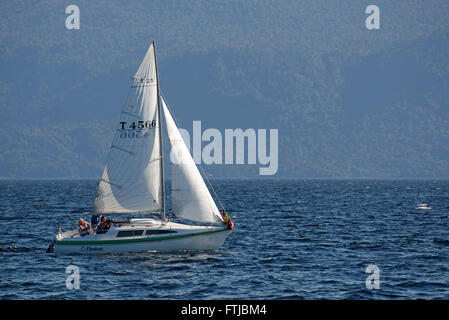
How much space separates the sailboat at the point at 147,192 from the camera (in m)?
38.6

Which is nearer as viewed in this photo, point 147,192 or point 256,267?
point 256,267

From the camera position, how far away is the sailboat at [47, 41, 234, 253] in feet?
127

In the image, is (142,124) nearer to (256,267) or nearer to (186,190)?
(186,190)

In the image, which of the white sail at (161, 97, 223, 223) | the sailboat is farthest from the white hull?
the white sail at (161, 97, 223, 223)

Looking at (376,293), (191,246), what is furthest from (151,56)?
(376,293)

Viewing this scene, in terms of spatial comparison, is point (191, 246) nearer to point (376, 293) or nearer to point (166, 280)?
point (166, 280)

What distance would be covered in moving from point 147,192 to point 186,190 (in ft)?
8.26

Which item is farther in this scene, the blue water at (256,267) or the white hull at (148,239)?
the white hull at (148,239)

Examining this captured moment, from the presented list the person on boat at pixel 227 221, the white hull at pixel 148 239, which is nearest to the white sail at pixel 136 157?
the white hull at pixel 148 239

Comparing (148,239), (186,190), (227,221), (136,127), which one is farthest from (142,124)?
(227,221)

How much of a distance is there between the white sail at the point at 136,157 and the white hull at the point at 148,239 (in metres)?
1.55

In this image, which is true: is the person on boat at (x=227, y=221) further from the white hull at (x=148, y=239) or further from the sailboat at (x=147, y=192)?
the white hull at (x=148, y=239)

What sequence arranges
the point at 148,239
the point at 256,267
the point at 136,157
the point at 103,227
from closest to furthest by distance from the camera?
1. the point at 256,267
2. the point at 148,239
3. the point at 103,227
4. the point at 136,157

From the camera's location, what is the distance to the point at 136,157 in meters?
39.8
